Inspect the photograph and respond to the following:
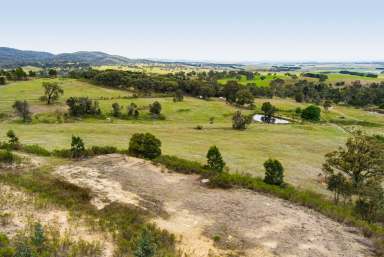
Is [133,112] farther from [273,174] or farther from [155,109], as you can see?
[273,174]

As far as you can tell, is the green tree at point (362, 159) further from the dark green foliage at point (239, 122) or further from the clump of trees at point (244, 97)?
the clump of trees at point (244, 97)

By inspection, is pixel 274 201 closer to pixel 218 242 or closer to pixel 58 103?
pixel 218 242

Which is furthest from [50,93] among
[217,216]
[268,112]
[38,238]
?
[38,238]

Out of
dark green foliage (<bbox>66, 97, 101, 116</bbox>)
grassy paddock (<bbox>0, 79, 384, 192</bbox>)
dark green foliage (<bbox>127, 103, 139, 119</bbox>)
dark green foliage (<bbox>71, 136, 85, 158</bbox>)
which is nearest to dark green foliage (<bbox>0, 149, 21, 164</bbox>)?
dark green foliage (<bbox>71, 136, 85, 158</bbox>)

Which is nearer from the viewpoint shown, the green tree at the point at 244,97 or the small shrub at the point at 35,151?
the small shrub at the point at 35,151

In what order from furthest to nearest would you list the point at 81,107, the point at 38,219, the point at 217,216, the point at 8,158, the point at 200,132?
the point at 81,107 → the point at 200,132 → the point at 8,158 → the point at 217,216 → the point at 38,219

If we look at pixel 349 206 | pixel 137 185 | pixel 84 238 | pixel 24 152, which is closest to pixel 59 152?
pixel 24 152

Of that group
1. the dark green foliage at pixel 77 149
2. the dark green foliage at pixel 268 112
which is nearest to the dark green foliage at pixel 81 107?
the dark green foliage at pixel 268 112

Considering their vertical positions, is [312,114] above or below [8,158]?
below
